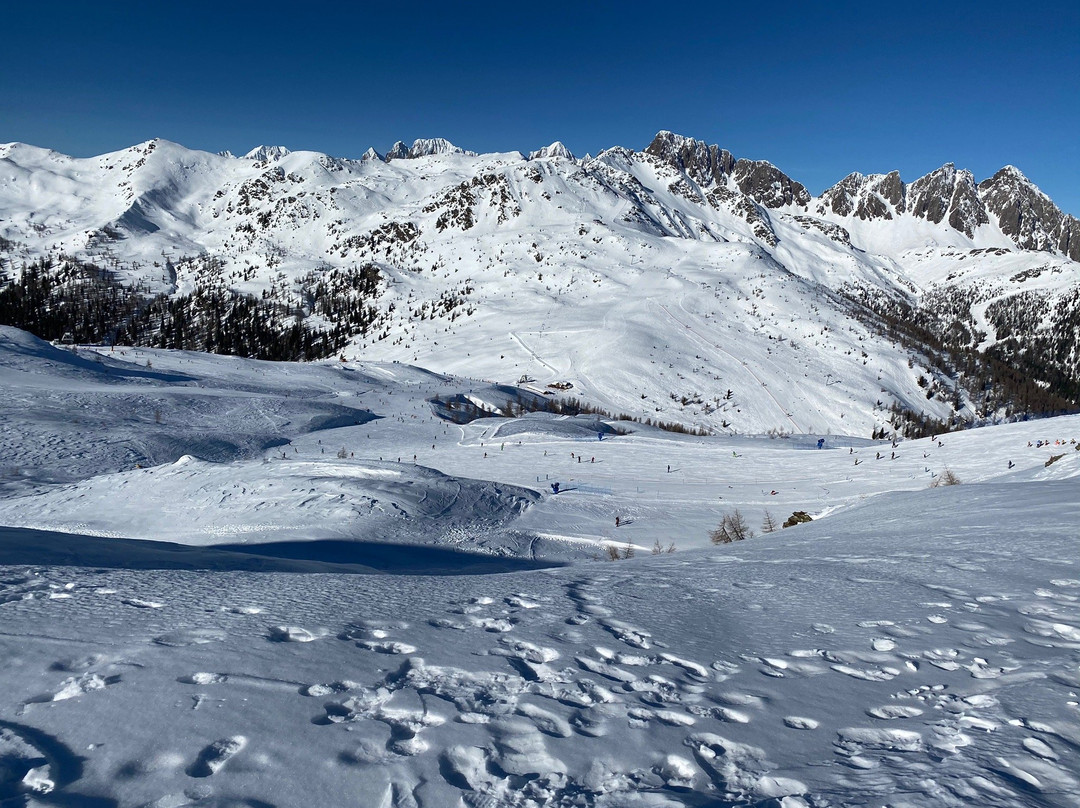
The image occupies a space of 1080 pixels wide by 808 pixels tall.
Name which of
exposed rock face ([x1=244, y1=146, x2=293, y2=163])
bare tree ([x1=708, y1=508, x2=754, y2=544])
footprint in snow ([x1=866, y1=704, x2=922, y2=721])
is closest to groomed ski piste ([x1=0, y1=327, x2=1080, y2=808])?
footprint in snow ([x1=866, y1=704, x2=922, y2=721])

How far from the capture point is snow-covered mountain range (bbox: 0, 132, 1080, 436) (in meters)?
43.9

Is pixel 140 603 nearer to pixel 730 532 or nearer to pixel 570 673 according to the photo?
pixel 570 673

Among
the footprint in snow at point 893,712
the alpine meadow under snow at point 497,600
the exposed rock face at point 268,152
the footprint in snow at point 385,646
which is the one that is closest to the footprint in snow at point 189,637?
the alpine meadow under snow at point 497,600

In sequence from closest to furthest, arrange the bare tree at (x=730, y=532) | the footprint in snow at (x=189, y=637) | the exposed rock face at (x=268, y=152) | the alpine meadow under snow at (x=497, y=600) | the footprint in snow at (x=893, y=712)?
the alpine meadow under snow at (x=497, y=600)
the footprint in snow at (x=893, y=712)
the footprint in snow at (x=189, y=637)
the bare tree at (x=730, y=532)
the exposed rock face at (x=268, y=152)

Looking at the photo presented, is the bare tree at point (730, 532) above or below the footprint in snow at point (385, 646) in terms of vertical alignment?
below

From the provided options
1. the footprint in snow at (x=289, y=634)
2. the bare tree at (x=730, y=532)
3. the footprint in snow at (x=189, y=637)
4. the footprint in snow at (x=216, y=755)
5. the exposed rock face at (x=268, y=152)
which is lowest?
the bare tree at (x=730, y=532)

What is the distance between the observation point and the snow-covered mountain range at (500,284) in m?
43.9

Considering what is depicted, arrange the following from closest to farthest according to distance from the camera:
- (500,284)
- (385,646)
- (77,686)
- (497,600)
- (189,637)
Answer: (77,686)
(189,637)
(385,646)
(497,600)
(500,284)

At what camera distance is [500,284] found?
215ft

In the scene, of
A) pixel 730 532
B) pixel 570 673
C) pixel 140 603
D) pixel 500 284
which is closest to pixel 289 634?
pixel 140 603

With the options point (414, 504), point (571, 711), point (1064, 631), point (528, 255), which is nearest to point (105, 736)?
point (571, 711)

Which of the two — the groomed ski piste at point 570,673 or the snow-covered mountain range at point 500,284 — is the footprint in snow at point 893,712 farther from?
the snow-covered mountain range at point 500,284

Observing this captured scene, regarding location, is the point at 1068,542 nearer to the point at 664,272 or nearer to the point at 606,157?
the point at 664,272

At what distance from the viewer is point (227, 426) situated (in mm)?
20391
